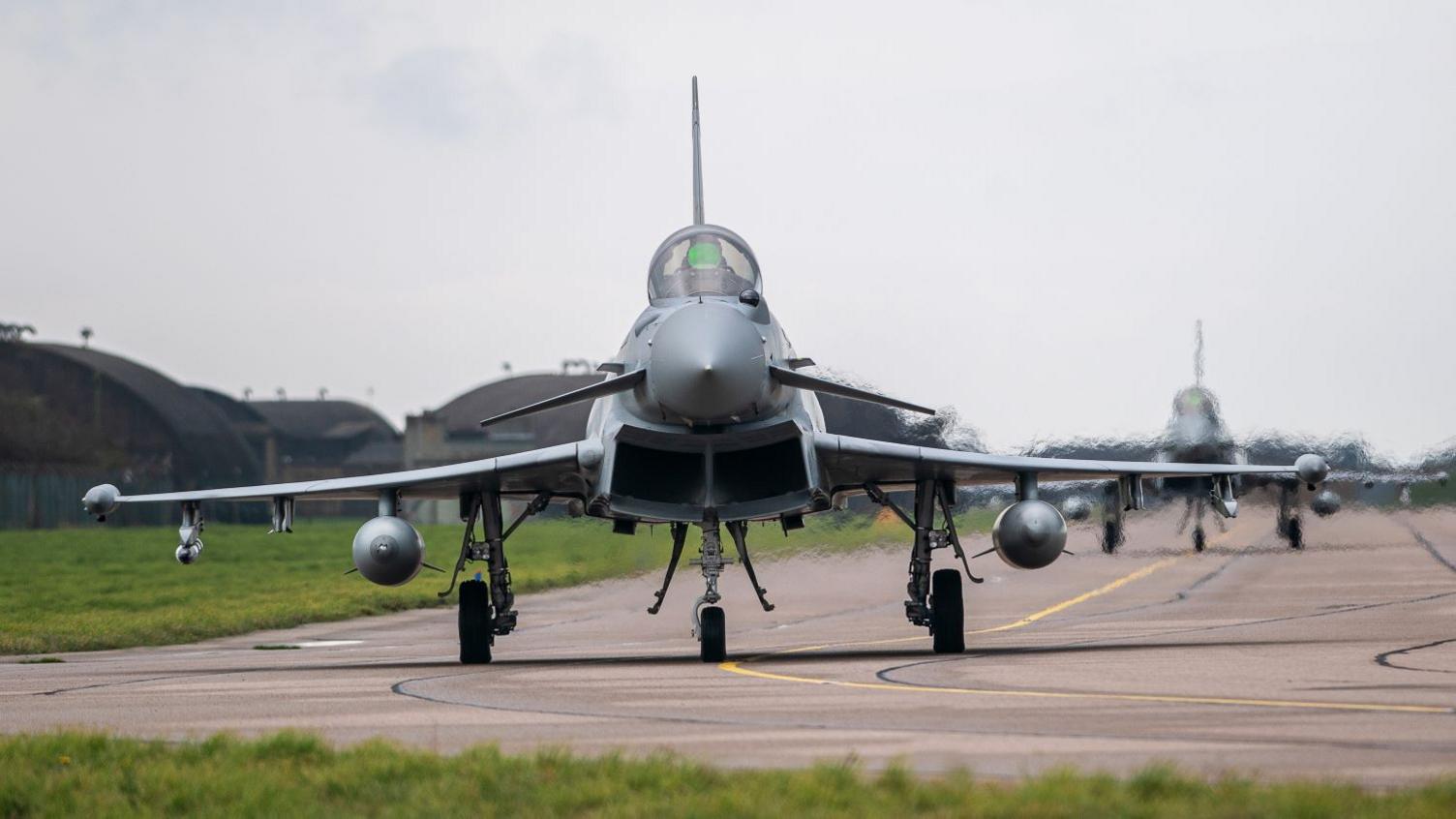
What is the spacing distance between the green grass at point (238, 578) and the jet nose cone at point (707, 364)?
416 inches

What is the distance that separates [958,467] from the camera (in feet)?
59.8

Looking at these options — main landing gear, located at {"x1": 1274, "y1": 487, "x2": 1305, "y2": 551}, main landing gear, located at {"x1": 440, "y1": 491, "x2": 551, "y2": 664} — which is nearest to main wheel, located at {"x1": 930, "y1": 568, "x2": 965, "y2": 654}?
main landing gear, located at {"x1": 440, "y1": 491, "x2": 551, "y2": 664}

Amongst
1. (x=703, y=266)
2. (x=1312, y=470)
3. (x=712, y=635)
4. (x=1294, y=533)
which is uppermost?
(x=703, y=266)

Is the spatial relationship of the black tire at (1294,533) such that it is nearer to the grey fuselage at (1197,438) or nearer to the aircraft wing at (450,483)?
the grey fuselage at (1197,438)

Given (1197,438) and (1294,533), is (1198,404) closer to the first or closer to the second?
(1197,438)

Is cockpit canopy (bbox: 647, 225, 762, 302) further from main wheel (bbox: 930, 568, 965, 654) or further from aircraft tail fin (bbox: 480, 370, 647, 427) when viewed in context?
main wheel (bbox: 930, 568, 965, 654)

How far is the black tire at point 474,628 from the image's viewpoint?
1806 centimetres

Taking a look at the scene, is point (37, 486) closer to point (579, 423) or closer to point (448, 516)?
point (448, 516)

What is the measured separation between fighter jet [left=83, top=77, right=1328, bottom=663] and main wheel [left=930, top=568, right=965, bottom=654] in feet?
0.06

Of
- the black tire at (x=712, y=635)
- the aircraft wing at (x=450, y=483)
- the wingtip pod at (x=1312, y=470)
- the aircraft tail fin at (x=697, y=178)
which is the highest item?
the aircraft tail fin at (x=697, y=178)

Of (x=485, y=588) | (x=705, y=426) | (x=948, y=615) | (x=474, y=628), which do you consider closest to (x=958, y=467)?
(x=948, y=615)

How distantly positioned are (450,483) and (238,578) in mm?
22751

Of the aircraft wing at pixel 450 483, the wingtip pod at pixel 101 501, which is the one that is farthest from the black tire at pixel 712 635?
the wingtip pod at pixel 101 501

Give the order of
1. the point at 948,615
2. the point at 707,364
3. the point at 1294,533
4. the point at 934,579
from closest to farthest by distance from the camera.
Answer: the point at 707,364, the point at 948,615, the point at 934,579, the point at 1294,533
